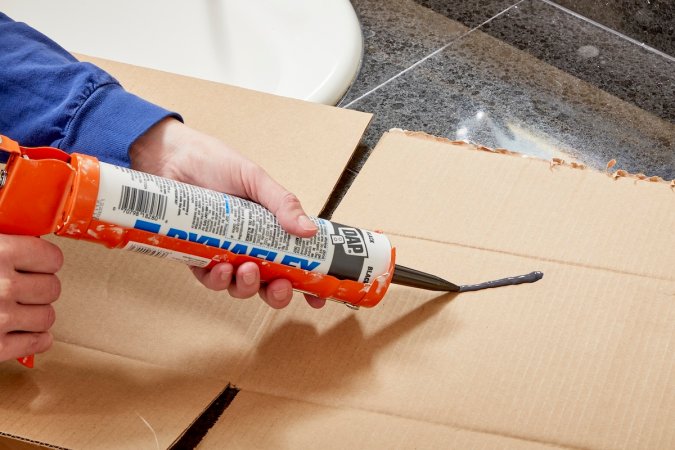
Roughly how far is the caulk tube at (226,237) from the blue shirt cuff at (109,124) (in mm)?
151

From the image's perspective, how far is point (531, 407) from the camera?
23.4 inches

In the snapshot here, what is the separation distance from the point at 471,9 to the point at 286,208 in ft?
1.79

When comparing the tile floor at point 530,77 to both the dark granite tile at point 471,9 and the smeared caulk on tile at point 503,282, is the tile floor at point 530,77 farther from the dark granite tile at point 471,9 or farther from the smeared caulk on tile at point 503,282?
the smeared caulk on tile at point 503,282

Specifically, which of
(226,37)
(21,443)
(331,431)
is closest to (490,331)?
(331,431)

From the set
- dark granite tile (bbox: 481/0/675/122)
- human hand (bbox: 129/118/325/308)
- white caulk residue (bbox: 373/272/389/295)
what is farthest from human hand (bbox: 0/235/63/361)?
dark granite tile (bbox: 481/0/675/122)

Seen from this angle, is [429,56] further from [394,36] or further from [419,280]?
[419,280]

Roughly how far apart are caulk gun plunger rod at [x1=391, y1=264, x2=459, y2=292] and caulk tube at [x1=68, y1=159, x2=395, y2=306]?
1.0 inches

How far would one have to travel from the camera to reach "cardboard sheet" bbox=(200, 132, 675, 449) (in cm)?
59

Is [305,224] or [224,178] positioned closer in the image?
[305,224]

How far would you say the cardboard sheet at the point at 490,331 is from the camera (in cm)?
59

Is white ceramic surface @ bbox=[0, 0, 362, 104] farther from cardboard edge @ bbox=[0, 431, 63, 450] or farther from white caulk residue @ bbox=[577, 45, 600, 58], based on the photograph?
cardboard edge @ bbox=[0, 431, 63, 450]

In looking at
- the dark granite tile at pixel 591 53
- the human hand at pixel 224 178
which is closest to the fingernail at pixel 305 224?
the human hand at pixel 224 178

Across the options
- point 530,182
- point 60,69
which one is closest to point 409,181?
point 530,182

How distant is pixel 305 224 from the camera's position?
0.58m
